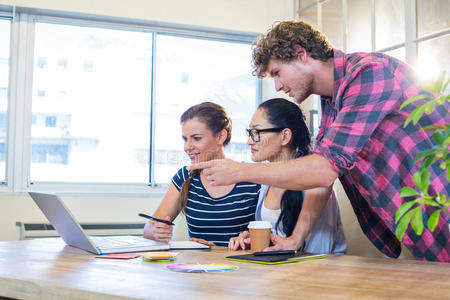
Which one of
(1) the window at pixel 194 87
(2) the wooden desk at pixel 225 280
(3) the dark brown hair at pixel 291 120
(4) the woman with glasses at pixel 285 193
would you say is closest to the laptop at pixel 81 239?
(2) the wooden desk at pixel 225 280

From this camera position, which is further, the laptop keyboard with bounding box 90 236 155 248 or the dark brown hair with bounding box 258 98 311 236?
the dark brown hair with bounding box 258 98 311 236

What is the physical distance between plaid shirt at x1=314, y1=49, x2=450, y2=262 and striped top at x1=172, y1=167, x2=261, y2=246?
0.65 m

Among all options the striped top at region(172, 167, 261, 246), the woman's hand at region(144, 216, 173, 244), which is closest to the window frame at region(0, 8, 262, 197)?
the striped top at region(172, 167, 261, 246)

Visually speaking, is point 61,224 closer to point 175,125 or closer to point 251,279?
point 251,279

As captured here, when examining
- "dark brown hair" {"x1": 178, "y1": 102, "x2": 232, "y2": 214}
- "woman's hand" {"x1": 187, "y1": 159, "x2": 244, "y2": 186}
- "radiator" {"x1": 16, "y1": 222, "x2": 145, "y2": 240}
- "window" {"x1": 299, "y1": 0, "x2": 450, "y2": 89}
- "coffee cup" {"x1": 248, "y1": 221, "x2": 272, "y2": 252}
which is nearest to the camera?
"woman's hand" {"x1": 187, "y1": 159, "x2": 244, "y2": 186}

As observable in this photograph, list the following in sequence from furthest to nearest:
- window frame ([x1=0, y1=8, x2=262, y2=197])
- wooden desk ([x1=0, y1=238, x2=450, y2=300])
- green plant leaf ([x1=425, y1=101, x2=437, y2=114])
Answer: window frame ([x1=0, y1=8, x2=262, y2=197]) → wooden desk ([x1=0, y1=238, x2=450, y2=300]) → green plant leaf ([x1=425, y1=101, x2=437, y2=114])

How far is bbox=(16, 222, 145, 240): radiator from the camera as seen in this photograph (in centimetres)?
323

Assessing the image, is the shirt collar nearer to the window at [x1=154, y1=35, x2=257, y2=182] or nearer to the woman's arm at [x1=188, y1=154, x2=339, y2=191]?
the woman's arm at [x1=188, y1=154, x2=339, y2=191]

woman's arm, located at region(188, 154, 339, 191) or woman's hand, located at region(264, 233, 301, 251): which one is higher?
woman's arm, located at region(188, 154, 339, 191)

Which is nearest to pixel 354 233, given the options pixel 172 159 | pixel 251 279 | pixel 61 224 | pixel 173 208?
pixel 173 208

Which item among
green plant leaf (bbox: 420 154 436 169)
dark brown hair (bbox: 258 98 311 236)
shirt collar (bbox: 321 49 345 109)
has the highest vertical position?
shirt collar (bbox: 321 49 345 109)

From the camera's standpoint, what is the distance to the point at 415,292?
3.09ft

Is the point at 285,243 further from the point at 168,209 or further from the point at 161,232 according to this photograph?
the point at 168,209

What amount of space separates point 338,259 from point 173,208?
A: 999mm
